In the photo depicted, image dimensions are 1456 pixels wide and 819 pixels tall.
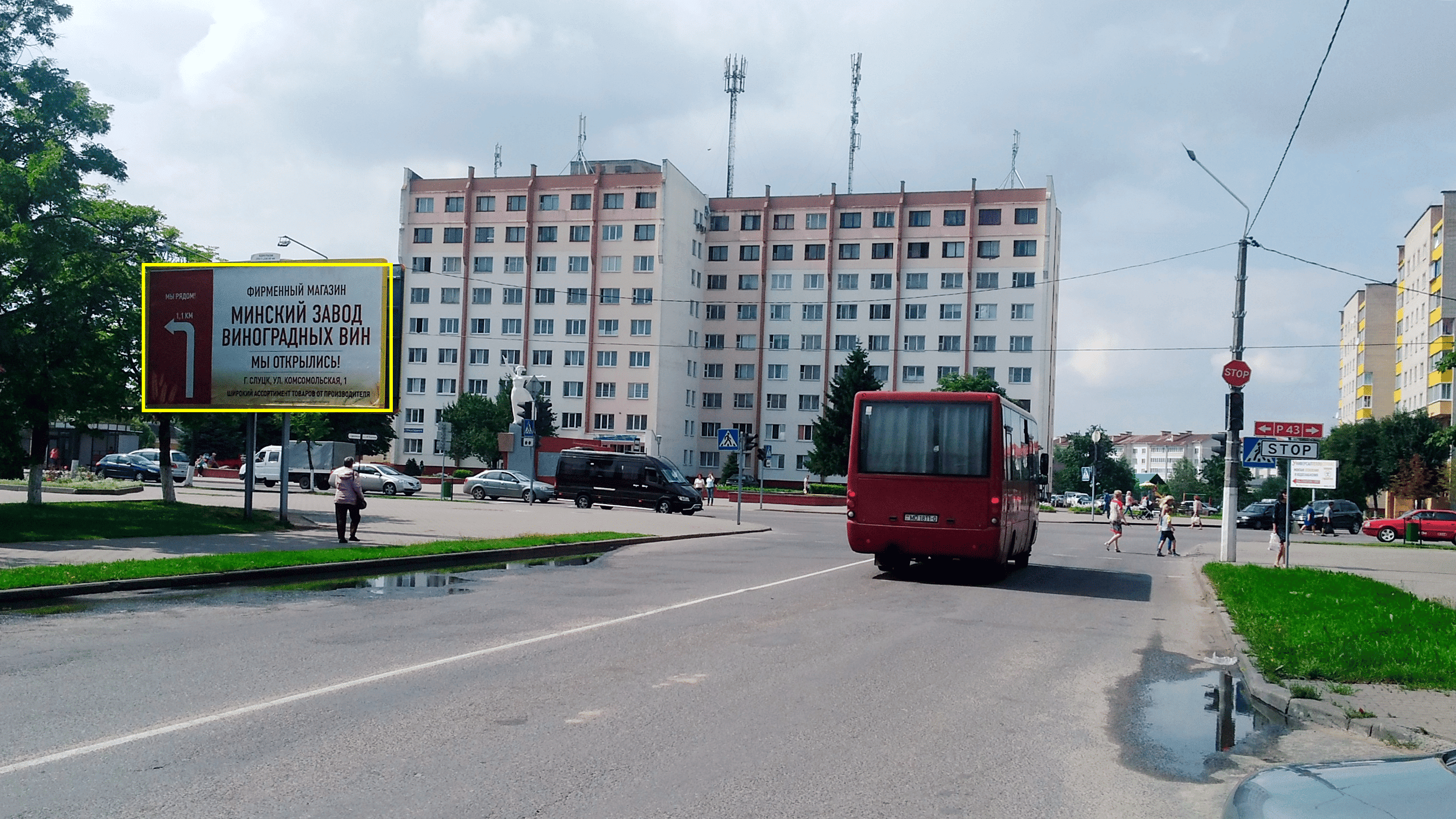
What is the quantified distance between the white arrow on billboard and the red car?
145ft

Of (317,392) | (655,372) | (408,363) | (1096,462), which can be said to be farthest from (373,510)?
(408,363)

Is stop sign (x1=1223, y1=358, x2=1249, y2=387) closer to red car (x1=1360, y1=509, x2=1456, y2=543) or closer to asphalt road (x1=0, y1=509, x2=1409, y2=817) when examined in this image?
asphalt road (x1=0, y1=509, x2=1409, y2=817)

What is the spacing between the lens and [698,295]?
3858 inches

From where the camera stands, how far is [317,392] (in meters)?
22.8

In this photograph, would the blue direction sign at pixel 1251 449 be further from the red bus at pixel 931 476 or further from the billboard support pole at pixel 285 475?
the billboard support pole at pixel 285 475

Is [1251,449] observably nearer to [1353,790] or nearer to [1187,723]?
[1187,723]

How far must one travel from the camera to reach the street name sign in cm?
2472

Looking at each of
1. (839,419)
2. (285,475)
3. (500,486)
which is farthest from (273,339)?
(839,419)

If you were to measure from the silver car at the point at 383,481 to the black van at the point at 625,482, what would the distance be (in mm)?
10362

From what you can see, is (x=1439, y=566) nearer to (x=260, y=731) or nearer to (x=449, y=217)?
(x=260, y=731)

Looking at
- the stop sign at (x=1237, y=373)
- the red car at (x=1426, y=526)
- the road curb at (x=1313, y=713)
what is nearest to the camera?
the road curb at (x=1313, y=713)

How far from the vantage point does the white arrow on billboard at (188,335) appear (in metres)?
22.6

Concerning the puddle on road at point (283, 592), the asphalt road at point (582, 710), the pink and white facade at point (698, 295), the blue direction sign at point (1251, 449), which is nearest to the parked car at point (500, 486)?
the blue direction sign at point (1251, 449)

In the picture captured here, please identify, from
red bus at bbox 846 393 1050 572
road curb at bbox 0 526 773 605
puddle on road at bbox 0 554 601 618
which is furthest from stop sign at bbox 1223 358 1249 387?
puddle on road at bbox 0 554 601 618
